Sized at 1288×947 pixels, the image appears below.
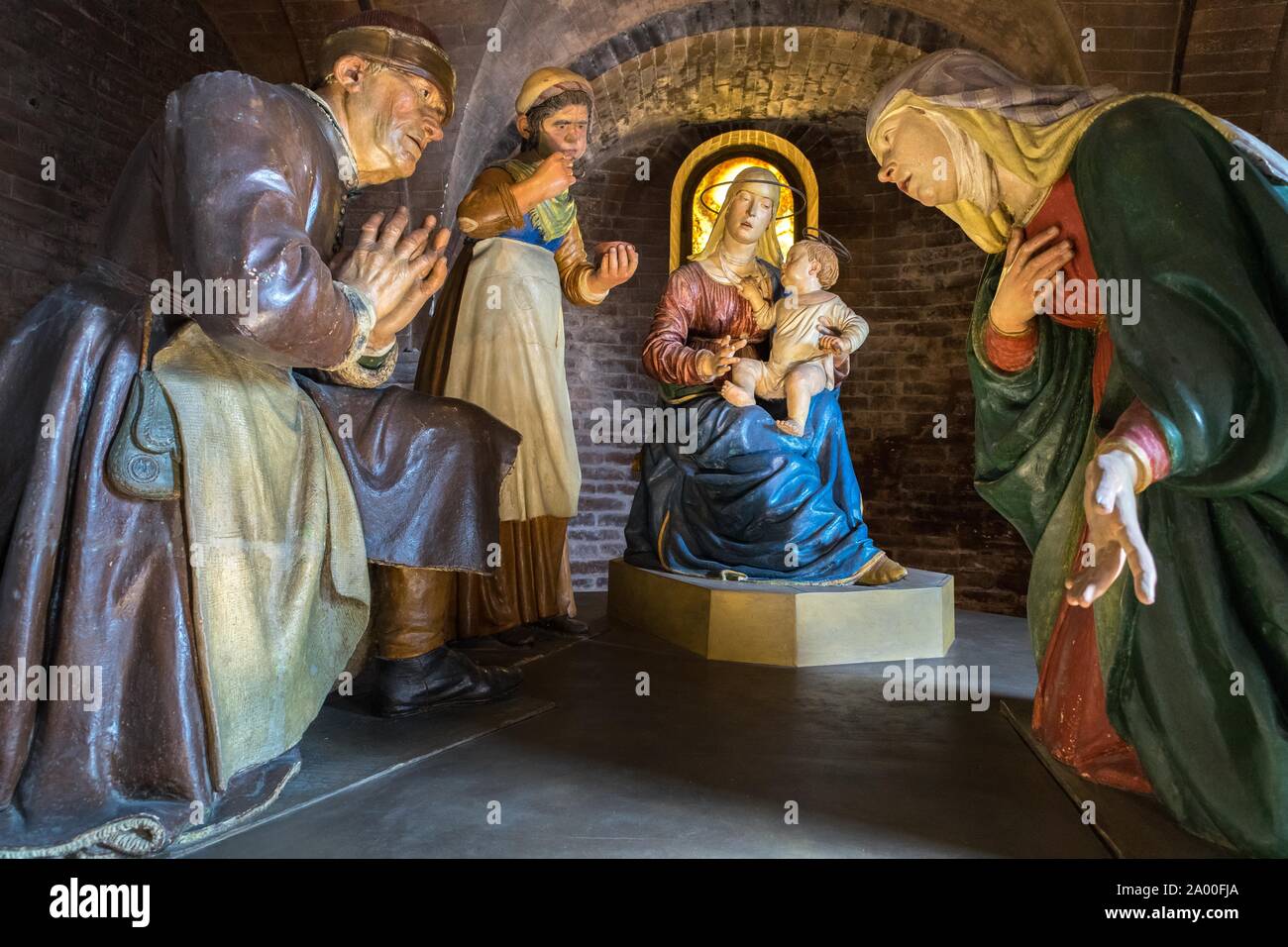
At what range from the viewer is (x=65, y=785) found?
60.1 inches

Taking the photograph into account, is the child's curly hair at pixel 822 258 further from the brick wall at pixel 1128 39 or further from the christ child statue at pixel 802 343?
the brick wall at pixel 1128 39

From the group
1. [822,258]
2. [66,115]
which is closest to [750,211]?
[822,258]

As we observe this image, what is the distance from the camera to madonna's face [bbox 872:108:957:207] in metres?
2.04

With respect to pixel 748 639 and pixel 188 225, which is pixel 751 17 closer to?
pixel 748 639

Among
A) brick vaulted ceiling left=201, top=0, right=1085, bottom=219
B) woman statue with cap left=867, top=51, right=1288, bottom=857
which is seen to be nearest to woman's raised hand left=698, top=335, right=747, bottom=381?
woman statue with cap left=867, top=51, right=1288, bottom=857

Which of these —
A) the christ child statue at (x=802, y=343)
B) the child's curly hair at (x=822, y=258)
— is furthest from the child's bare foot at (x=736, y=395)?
the child's curly hair at (x=822, y=258)

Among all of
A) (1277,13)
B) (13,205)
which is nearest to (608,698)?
(13,205)

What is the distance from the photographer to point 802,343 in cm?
411

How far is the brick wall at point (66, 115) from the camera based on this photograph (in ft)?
17.8

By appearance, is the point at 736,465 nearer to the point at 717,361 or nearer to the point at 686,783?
the point at 717,361

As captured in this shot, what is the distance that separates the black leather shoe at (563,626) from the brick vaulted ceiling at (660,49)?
3745mm

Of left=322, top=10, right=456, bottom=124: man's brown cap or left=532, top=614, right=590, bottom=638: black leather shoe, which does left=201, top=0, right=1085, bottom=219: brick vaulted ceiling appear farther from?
left=322, top=10, right=456, bottom=124: man's brown cap

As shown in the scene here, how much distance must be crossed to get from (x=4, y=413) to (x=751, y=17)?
7073mm

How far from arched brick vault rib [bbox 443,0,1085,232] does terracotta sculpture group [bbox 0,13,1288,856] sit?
477 centimetres
